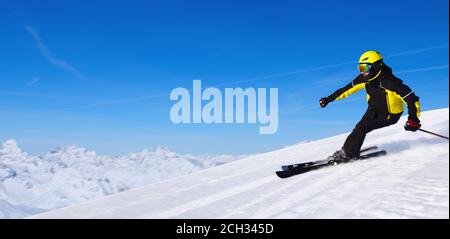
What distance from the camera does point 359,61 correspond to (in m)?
7.71

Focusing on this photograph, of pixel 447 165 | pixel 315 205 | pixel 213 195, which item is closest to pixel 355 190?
pixel 315 205

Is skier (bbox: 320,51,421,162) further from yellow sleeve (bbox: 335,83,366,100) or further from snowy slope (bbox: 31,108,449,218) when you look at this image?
snowy slope (bbox: 31,108,449,218)

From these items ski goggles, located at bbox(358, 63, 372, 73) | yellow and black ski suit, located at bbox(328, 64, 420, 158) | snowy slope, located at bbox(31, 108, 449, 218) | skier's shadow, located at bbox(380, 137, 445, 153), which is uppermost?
ski goggles, located at bbox(358, 63, 372, 73)

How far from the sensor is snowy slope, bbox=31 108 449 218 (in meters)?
4.72

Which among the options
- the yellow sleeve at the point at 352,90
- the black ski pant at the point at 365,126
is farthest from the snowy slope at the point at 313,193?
the yellow sleeve at the point at 352,90

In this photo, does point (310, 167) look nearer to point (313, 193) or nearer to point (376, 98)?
point (376, 98)

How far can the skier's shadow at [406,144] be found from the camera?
8391mm

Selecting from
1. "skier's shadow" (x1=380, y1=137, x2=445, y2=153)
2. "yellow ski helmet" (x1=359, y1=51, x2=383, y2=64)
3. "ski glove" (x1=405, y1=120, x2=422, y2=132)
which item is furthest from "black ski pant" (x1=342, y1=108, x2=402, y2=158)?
"yellow ski helmet" (x1=359, y1=51, x2=383, y2=64)

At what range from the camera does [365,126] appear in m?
8.33

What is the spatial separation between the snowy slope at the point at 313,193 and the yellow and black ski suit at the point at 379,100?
689mm

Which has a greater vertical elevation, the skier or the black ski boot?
the skier

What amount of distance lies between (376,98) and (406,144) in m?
1.67
